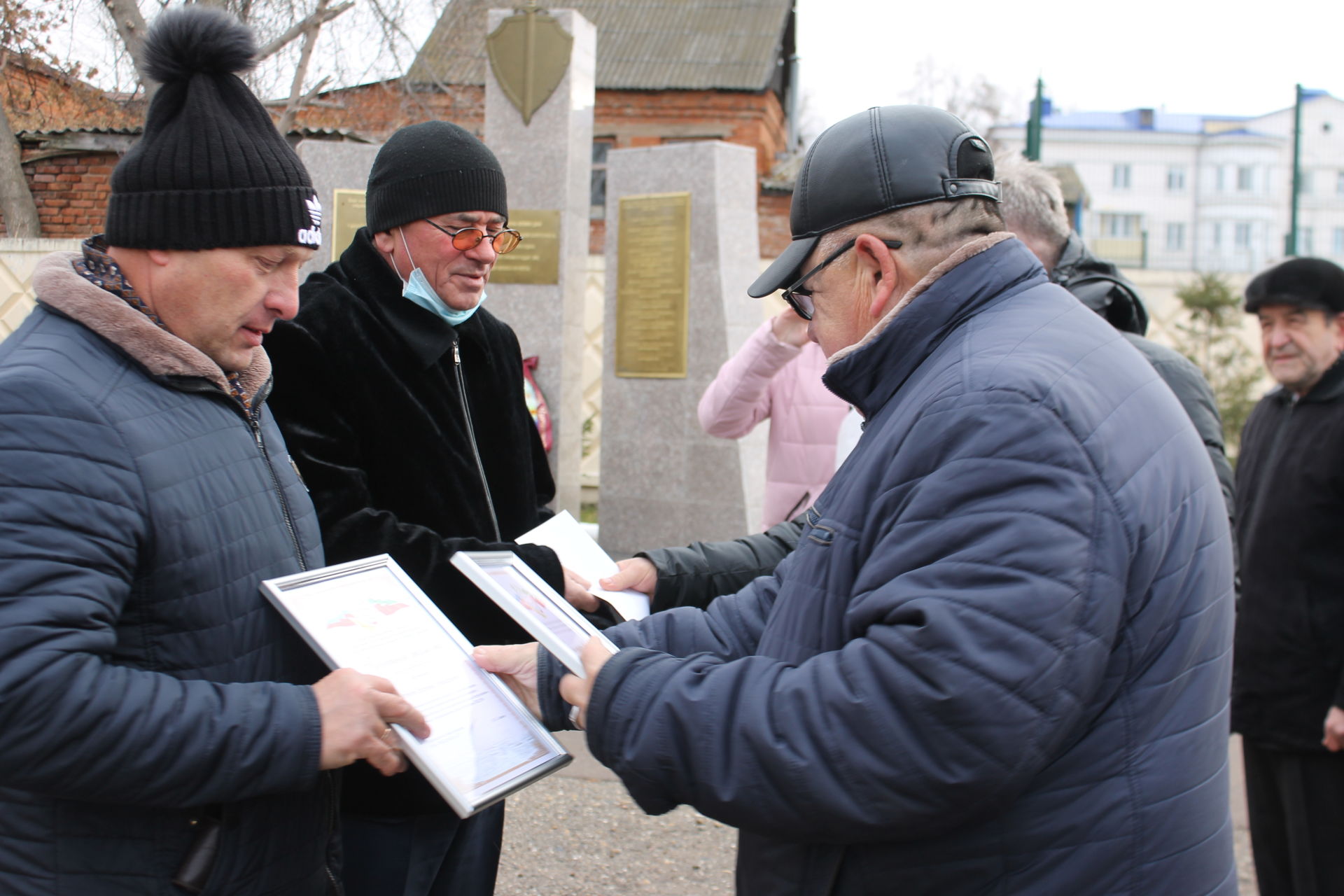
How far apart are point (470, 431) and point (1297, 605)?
7.66 feet

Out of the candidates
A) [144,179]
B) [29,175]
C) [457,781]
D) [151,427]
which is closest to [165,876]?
[457,781]

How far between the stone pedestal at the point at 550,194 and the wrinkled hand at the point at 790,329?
142 inches

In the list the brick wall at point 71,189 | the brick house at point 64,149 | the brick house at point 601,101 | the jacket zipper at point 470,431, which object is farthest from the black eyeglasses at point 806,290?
the brick wall at point 71,189

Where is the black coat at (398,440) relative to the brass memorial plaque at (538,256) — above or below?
below

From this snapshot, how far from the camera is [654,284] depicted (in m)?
7.55

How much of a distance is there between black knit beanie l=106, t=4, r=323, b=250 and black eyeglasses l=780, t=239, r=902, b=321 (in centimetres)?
83

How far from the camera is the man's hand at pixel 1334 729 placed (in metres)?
2.93

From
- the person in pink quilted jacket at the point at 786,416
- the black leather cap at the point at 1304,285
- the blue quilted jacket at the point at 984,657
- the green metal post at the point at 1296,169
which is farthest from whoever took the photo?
the green metal post at the point at 1296,169

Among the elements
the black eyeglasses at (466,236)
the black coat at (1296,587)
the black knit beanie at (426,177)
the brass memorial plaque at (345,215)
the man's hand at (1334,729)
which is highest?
the brass memorial plaque at (345,215)

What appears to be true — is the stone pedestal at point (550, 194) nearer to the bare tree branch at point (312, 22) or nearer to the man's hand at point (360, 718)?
the man's hand at point (360, 718)

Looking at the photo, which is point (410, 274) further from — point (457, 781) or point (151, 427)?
point (457, 781)

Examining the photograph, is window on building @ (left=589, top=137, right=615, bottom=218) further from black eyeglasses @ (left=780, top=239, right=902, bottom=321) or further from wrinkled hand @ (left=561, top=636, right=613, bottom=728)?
wrinkled hand @ (left=561, top=636, right=613, bottom=728)

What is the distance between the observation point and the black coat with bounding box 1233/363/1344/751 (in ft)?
9.97

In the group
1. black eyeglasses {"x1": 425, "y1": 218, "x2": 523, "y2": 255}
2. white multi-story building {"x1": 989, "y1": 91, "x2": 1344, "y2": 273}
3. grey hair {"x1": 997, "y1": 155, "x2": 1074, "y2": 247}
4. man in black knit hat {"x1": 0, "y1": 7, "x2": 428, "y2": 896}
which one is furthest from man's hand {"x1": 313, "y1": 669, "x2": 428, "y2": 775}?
white multi-story building {"x1": 989, "y1": 91, "x2": 1344, "y2": 273}
